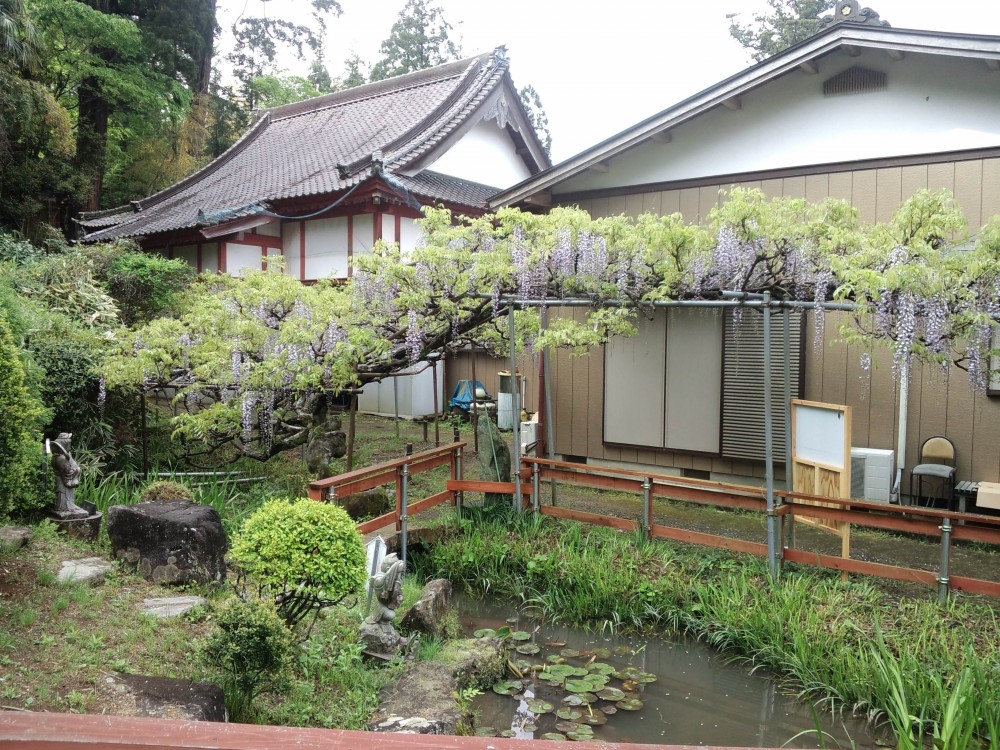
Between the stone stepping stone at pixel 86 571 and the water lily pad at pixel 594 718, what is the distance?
3.28 m

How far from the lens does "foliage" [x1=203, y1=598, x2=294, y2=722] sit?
371 centimetres

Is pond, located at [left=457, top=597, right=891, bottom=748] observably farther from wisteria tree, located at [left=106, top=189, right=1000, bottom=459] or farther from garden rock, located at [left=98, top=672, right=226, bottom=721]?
wisteria tree, located at [left=106, top=189, right=1000, bottom=459]

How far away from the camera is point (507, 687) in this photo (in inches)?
195

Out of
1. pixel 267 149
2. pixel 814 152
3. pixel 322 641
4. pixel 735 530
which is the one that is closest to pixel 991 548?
pixel 735 530

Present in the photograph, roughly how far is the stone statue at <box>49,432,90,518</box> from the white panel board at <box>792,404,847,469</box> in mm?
5952

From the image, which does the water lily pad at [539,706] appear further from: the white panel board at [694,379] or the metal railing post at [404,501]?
the white panel board at [694,379]

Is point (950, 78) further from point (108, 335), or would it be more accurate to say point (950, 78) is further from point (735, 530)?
point (108, 335)

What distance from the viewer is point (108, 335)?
27.8ft

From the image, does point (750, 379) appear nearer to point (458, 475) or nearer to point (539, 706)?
point (458, 475)

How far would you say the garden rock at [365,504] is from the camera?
24.3ft

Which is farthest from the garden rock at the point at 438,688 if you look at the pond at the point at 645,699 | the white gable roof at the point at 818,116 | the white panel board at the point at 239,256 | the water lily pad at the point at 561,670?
the white panel board at the point at 239,256

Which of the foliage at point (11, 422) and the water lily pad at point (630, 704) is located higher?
the foliage at point (11, 422)

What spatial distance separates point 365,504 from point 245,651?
3756 millimetres

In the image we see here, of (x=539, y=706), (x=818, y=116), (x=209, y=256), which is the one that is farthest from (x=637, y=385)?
(x=209, y=256)
